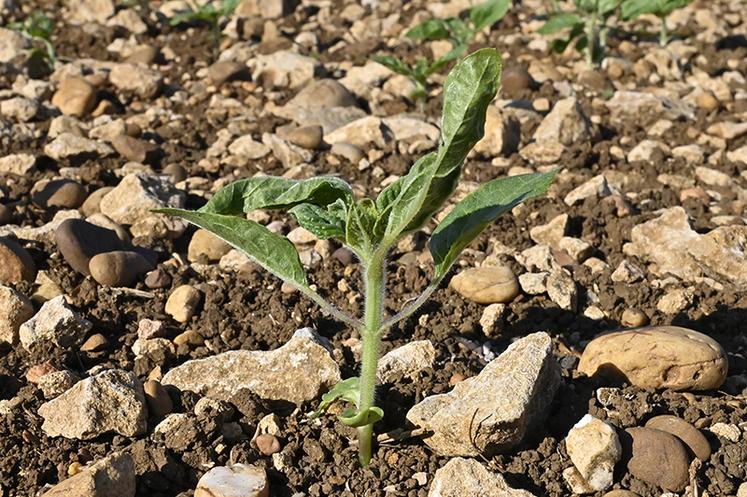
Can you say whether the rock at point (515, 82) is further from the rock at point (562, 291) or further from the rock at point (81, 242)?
the rock at point (81, 242)

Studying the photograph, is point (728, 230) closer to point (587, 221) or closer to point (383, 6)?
point (587, 221)

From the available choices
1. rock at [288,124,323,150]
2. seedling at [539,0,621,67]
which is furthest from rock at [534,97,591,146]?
rock at [288,124,323,150]

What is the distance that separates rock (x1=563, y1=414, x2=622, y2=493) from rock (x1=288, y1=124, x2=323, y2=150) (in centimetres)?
254

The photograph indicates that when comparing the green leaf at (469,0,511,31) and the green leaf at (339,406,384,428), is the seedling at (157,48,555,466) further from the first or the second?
the green leaf at (469,0,511,31)

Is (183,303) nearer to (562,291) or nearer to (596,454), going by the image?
(562,291)

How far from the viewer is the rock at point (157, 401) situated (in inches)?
116

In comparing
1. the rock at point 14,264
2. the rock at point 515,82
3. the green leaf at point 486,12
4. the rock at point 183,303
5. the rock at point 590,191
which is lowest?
the rock at point 515,82

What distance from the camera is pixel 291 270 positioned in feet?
8.41

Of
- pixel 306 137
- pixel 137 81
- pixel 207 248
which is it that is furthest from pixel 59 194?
pixel 137 81

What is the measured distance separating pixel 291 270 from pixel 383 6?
15.4ft

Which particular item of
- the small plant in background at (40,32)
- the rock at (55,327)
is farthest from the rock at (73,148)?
the rock at (55,327)

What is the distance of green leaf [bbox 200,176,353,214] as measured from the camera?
2488 mm

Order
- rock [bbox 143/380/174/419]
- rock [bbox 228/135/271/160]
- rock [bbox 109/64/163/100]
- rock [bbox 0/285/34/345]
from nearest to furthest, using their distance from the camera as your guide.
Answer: rock [bbox 143/380/174/419], rock [bbox 0/285/34/345], rock [bbox 228/135/271/160], rock [bbox 109/64/163/100]

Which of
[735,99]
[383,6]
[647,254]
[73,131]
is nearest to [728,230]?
[647,254]
